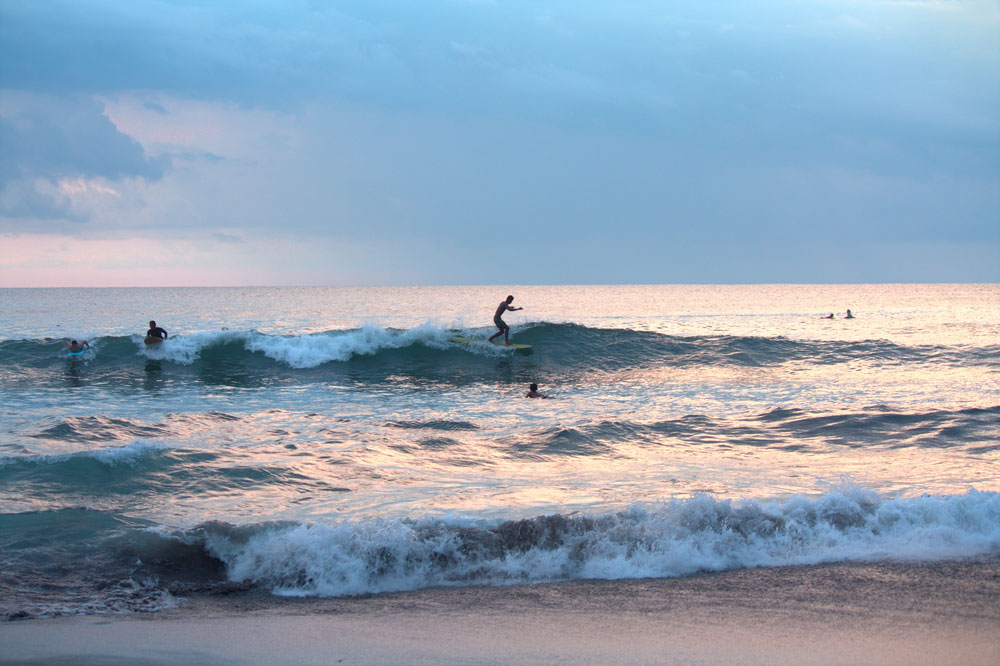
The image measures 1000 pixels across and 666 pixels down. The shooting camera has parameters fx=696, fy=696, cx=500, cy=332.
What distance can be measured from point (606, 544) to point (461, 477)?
2906 millimetres

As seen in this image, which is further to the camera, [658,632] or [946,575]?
[946,575]

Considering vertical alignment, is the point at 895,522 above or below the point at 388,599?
above

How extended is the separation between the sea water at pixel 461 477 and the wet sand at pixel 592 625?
0.38m

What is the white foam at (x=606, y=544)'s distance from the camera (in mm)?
6047

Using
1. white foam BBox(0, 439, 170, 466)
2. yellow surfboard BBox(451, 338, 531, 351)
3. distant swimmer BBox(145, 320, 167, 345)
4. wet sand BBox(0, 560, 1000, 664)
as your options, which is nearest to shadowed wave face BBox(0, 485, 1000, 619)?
wet sand BBox(0, 560, 1000, 664)

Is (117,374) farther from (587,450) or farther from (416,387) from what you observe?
(587,450)

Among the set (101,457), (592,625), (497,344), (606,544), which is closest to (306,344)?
(497,344)

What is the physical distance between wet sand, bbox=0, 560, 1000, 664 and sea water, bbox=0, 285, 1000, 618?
38 centimetres

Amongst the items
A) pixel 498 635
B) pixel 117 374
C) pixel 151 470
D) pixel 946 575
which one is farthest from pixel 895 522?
pixel 117 374

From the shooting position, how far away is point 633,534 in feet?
21.4

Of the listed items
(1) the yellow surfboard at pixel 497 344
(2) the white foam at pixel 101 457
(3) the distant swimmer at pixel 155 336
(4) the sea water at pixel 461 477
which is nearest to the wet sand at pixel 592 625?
(4) the sea water at pixel 461 477

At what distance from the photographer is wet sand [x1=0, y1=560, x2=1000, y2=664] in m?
4.43

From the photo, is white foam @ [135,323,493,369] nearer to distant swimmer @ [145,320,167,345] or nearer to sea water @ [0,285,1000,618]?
distant swimmer @ [145,320,167,345]

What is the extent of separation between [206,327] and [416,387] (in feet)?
96.3
